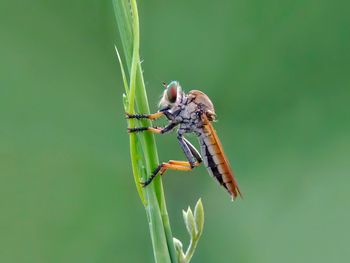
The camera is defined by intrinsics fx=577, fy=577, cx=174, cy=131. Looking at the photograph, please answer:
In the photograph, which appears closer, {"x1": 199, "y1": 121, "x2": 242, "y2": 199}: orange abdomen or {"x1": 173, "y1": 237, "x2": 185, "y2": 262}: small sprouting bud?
{"x1": 173, "y1": 237, "x2": 185, "y2": 262}: small sprouting bud

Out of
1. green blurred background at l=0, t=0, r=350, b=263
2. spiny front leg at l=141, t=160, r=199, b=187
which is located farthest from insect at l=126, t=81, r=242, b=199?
green blurred background at l=0, t=0, r=350, b=263

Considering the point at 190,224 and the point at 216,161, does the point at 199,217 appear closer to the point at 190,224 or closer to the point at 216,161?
the point at 190,224

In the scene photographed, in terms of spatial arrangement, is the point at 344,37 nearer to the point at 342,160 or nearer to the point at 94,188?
the point at 342,160

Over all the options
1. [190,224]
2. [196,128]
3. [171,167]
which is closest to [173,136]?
[196,128]

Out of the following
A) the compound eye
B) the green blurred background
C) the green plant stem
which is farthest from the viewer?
the green blurred background

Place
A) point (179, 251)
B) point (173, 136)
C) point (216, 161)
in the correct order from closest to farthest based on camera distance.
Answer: point (179, 251) < point (216, 161) < point (173, 136)

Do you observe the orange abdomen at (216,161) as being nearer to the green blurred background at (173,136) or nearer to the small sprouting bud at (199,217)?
the small sprouting bud at (199,217)

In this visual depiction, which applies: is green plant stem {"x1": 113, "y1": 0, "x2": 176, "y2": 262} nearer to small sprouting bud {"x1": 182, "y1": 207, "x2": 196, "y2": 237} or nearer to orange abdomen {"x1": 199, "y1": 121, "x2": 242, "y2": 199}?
small sprouting bud {"x1": 182, "y1": 207, "x2": 196, "y2": 237}
